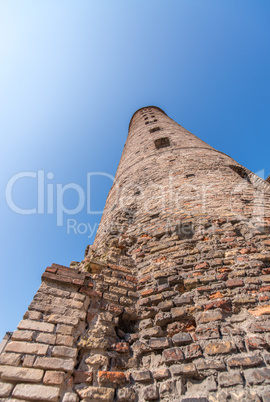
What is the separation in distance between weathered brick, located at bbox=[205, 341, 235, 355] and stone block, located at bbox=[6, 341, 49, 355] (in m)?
1.14

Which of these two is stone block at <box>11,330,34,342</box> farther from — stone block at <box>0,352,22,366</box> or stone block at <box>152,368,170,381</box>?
stone block at <box>152,368,170,381</box>

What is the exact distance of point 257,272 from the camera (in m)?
2.05

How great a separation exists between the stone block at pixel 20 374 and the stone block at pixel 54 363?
0.04 meters

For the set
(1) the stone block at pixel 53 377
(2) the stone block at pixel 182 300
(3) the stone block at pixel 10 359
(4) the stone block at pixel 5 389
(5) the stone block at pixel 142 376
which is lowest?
(4) the stone block at pixel 5 389

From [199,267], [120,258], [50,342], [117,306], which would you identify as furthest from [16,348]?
[199,267]

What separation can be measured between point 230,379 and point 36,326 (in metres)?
1.36

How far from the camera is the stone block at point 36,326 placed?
171 cm

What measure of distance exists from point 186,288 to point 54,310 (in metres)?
1.15

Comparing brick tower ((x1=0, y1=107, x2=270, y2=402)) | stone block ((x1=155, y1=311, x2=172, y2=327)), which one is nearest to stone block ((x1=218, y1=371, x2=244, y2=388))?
brick tower ((x1=0, y1=107, x2=270, y2=402))

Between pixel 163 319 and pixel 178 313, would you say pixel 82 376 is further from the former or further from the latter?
pixel 178 313

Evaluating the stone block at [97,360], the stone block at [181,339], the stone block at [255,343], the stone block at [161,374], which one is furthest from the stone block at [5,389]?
the stone block at [255,343]

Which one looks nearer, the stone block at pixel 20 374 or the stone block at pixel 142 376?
the stone block at pixel 20 374

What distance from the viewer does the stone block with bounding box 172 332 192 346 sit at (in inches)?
69.8

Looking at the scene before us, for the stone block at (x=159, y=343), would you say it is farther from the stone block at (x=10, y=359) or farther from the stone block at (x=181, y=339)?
the stone block at (x=10, y=359)
